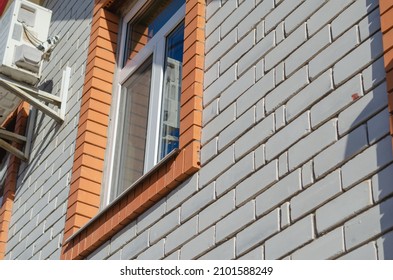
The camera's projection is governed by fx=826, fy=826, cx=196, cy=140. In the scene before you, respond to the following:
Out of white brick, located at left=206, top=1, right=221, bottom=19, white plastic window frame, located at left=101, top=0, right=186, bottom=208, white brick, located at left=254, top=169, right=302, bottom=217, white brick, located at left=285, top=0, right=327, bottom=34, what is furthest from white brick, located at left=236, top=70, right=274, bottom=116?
white plastic window frame, located at left=101, top=0, right=186, bottom=208

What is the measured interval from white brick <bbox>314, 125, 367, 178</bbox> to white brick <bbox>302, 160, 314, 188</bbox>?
3 cm

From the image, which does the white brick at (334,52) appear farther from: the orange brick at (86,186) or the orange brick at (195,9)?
the orange brick at (86,186)

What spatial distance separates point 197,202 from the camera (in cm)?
442

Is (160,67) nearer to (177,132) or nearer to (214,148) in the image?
(177,132)

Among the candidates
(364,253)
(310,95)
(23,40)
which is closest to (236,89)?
(310,95)

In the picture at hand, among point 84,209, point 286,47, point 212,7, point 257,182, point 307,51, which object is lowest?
point 257,182

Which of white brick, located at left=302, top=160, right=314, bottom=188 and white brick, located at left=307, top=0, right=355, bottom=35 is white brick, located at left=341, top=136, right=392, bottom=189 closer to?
white brick, located at left=302, top=160, right=314, bottom=188

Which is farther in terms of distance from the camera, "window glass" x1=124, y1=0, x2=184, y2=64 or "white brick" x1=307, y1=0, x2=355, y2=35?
"window glass" x1=124, y1=0, x2=184, y2=64

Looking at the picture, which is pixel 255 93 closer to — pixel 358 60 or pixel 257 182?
pixel 257 182

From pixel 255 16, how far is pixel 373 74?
1.24 m

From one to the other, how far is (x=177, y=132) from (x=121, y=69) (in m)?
1.36

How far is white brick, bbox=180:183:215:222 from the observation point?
4340mm

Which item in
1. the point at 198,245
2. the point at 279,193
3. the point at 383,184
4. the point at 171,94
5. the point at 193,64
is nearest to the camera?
the point at 383,184

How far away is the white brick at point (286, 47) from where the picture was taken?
409 cm
